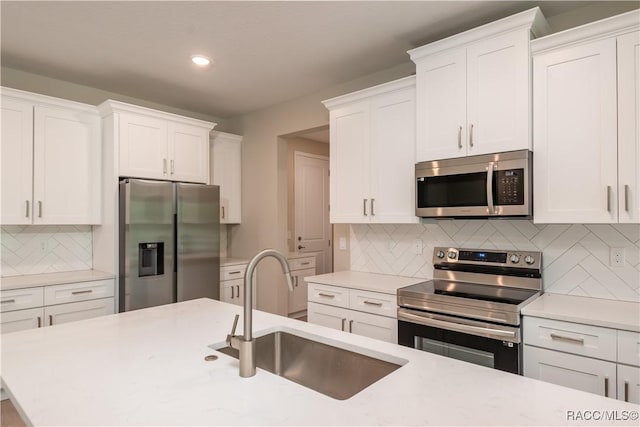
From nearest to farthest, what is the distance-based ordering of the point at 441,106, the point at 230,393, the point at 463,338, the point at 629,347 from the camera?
the point at 230,393 → the point at 629,347 → the point at 463,338 → the point at 441,106

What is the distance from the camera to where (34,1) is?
2.19 metres

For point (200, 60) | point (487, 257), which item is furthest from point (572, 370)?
point (200, 60)

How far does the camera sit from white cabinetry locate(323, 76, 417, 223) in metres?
2.77

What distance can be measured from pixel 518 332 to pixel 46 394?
6.54 ft

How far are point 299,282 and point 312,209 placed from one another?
1.24 meters

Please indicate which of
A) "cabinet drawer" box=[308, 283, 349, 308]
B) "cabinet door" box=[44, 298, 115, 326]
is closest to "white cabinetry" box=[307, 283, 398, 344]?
"cabinet drawer" box=[308, 283, 349, 308]

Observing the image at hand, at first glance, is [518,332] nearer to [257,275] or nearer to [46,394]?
[46,394]

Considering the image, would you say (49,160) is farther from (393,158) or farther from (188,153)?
(393,158)

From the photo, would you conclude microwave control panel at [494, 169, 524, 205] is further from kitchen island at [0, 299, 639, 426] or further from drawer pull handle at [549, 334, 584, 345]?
kitchen island at [0, 299, 639, 426]

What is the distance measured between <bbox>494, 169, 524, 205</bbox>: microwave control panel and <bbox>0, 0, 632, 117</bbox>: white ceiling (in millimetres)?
1026

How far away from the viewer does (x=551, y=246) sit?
236 cm

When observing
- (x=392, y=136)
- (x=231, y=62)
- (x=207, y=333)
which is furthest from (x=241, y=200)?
(x=207, y=333)

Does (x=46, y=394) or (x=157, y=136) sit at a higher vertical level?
(x=157, y=136)

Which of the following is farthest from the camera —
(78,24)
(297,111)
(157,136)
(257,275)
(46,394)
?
(257,275)
